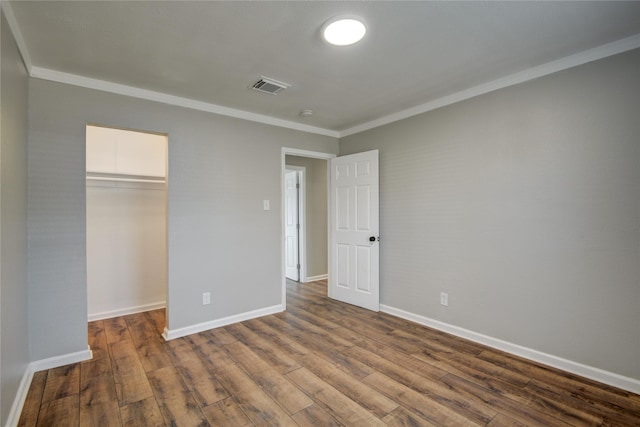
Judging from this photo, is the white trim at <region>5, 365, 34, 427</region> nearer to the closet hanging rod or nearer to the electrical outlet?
the closet hanging rod

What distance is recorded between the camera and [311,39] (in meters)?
2.10

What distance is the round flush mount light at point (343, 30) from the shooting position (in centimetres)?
188

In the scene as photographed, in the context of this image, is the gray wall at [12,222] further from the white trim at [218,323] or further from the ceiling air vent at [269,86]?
the ceiling air vent at [269,86]

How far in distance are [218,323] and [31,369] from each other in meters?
1.48

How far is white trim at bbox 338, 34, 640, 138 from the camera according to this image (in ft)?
7.01

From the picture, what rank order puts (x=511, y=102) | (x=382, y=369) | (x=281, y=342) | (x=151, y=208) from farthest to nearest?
(x=151, y=208) → (x=281, y=342) → (x=511, y=102) → (x=382, y=369)

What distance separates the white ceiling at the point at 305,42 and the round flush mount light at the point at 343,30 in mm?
52

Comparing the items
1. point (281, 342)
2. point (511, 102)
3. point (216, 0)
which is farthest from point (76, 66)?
point (511, 102)

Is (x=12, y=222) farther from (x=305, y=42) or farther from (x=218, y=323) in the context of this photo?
(x=305, y=42)

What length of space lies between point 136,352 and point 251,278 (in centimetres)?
129

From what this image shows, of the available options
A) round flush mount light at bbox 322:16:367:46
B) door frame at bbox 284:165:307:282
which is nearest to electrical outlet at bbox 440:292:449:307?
round flush mount light at bbox 322:16:367:46

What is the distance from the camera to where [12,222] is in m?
1.90

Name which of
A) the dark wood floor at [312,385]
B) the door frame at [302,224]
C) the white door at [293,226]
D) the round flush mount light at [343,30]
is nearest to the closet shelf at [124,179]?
the dark wood floor at [312,385]

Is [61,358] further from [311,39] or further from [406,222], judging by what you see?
[406,222]
